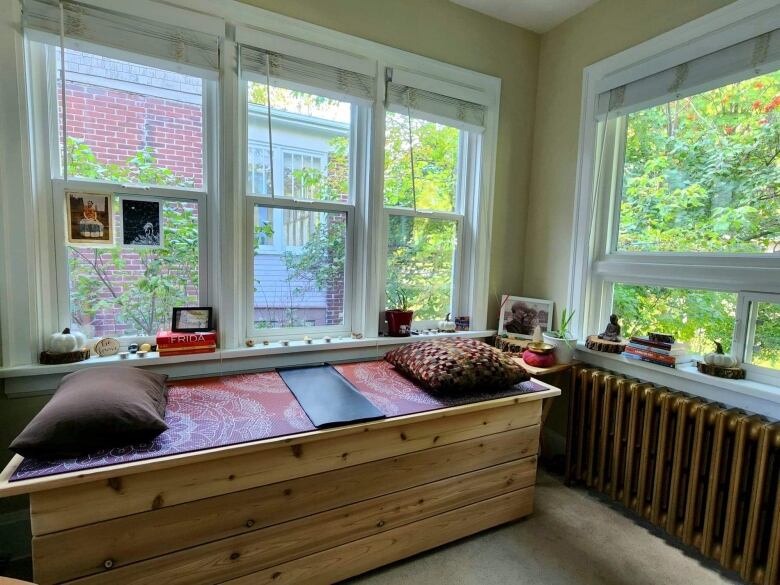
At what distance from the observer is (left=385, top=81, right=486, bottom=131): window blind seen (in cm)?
221

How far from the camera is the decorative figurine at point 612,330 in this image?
87.6 inches

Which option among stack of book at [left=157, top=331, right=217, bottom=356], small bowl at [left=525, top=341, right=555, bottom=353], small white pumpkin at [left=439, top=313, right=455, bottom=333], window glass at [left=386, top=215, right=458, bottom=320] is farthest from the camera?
small white pumpkin at [left=439, top=313, right=455, bottom=333]

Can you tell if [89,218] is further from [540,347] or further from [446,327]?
[540,347]

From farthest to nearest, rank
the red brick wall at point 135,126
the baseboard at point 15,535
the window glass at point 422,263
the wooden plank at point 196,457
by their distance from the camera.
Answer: the window glass at point 422,263 → the red brick wall at point 135,126 → the baseboard at point 15,535 → the wooden plank at point 196,457

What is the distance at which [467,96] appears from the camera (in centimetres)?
241

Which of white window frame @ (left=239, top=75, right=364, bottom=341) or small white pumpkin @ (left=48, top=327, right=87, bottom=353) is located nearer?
small white pumpkin @ (left=48, top=327, right=87, bottom=353)

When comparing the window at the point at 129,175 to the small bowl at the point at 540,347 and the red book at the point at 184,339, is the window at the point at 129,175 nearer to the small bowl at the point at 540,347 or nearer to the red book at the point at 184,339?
the red book at the point at 184,339

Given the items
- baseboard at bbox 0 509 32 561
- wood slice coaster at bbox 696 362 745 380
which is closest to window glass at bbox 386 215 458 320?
wood slice coaster at bbox 696 362 745 380

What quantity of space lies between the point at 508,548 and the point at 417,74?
2480mm

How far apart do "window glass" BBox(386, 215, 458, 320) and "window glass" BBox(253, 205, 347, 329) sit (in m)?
0.33

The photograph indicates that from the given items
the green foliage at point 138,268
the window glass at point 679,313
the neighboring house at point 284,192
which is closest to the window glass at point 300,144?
the neighboring house at point 284,192

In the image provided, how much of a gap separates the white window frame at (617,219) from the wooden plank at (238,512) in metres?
1.15

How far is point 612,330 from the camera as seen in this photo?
7.32 feet

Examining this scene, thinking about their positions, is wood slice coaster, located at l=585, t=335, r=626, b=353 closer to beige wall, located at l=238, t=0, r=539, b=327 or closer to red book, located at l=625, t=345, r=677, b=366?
red book, located at l=625, t=345, r=677, b=366
